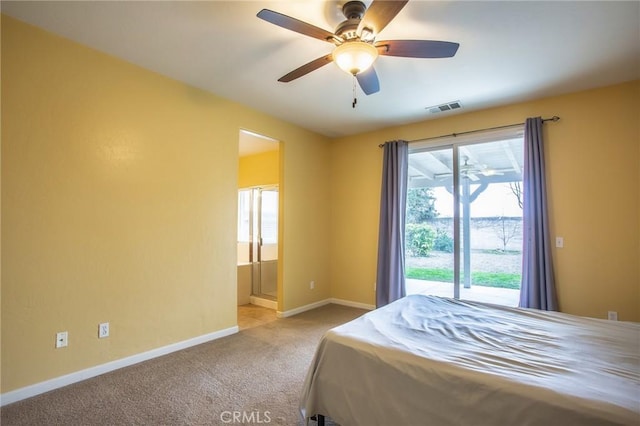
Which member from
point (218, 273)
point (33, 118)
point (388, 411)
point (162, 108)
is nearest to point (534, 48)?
point (388, 411)

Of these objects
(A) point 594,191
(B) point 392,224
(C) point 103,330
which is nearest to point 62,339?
(C) point 103,330

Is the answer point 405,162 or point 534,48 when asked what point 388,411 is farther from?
point 405,162

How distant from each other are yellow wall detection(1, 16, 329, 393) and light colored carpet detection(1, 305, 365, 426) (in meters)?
0.24

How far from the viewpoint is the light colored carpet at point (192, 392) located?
6.49ft

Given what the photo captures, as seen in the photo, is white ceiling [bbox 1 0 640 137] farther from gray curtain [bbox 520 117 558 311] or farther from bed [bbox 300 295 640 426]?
bed [bbox 300 295 640 426]

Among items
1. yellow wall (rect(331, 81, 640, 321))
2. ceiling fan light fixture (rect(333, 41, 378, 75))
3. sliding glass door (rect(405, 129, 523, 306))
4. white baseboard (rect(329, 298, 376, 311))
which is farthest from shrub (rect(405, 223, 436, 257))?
ceiling fan light fixture (rect(333, 41, 378, 75))

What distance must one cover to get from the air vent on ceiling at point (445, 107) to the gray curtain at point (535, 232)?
2.52 feet

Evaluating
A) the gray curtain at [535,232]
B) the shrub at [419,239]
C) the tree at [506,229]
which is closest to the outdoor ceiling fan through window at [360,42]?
the gray curtain at [535,232]

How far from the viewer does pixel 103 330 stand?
8.43ft

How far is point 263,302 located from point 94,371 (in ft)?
8.37

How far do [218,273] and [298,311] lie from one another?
1489mm

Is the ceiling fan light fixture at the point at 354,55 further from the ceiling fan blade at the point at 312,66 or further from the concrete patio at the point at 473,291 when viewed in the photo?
the concrete patio at the point at 473,291

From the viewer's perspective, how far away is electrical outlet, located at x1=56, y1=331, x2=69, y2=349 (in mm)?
2342

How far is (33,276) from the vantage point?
2236 mm
